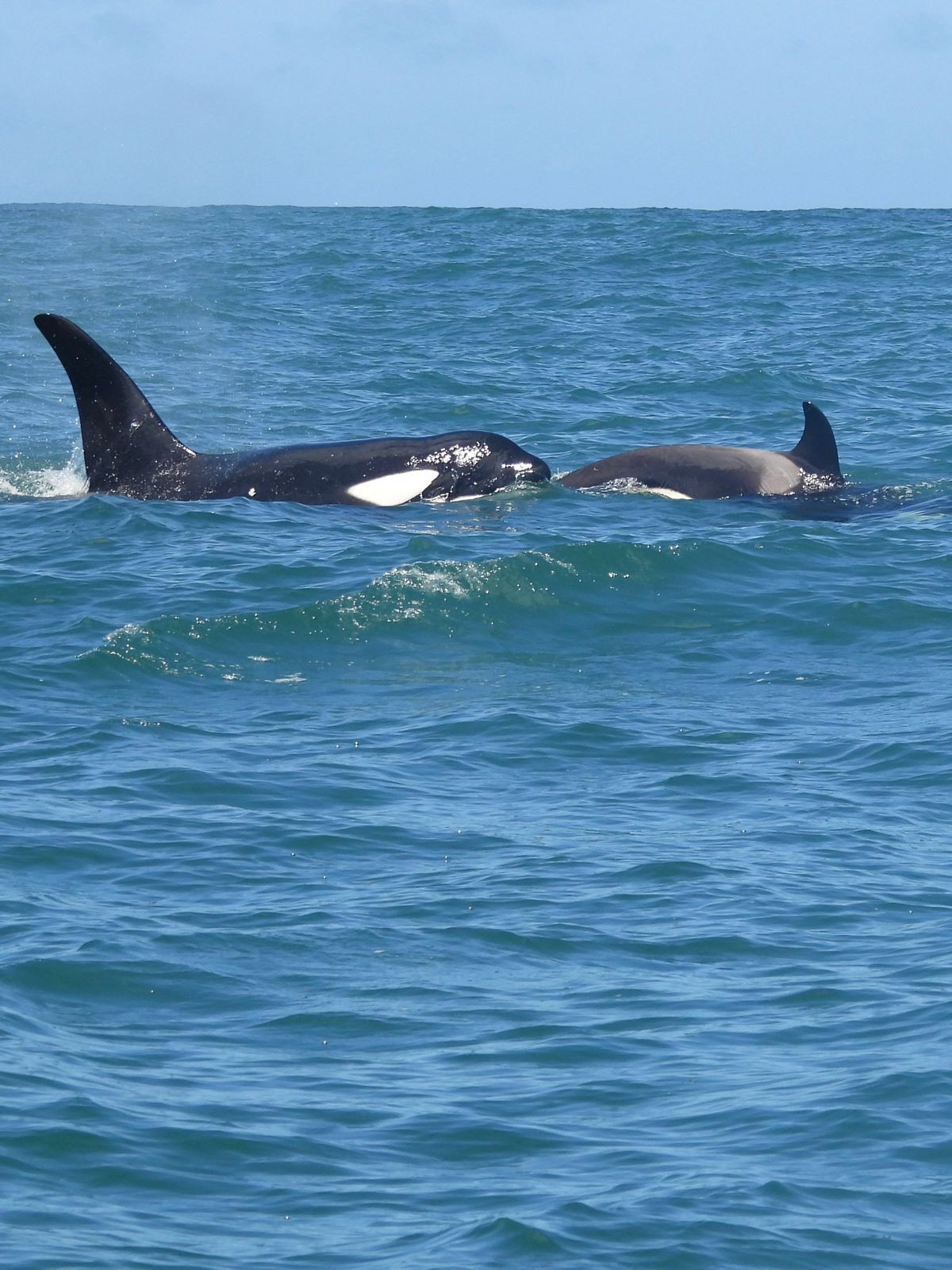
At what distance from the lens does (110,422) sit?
19672 millimetres

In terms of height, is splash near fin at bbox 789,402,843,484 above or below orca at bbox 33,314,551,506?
above

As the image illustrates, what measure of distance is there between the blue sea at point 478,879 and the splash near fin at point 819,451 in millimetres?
553

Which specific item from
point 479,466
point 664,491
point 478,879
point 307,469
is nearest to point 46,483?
point 307,469

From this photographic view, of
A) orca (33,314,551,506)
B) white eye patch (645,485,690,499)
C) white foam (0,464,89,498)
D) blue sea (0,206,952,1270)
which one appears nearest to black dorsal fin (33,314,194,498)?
orca (33,314,551,506)

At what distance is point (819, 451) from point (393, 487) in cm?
478

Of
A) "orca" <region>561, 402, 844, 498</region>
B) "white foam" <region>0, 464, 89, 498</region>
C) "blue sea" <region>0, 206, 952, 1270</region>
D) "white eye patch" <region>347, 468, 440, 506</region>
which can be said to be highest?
"orca" <region>561, 402, 844, 498</region>

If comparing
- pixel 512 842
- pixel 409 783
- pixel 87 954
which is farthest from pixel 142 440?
pixel 87 954

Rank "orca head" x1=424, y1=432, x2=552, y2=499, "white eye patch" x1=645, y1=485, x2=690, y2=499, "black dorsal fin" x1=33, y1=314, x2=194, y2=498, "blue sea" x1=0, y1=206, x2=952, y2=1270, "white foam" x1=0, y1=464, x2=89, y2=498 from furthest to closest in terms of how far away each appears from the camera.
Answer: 1. "white foam" x1=0, y1=464, x2=89, y2=498
2. "white eye patch" x1=645, y1=485, x2=690, y2=499
3. "orca head" x1=424, y1=432, x2=552, y2=499
4. "black dorsal fin" x1=33, y1=314, x2=194, y2=498
5. "blue sea" x1=0, y1=206, x2=952, y2=1270

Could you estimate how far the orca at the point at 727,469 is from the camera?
21.0 meters

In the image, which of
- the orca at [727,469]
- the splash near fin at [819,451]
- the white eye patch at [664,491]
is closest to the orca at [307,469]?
the orca at [727,469]

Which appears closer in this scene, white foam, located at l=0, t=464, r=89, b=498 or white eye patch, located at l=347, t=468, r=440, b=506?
white eye patch, located at l=347, t=468, r=440, b=506

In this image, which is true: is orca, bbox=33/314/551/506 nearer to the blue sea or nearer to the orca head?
the orca head

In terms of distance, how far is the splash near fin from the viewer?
21.0 meters

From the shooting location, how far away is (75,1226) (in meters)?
6.75
